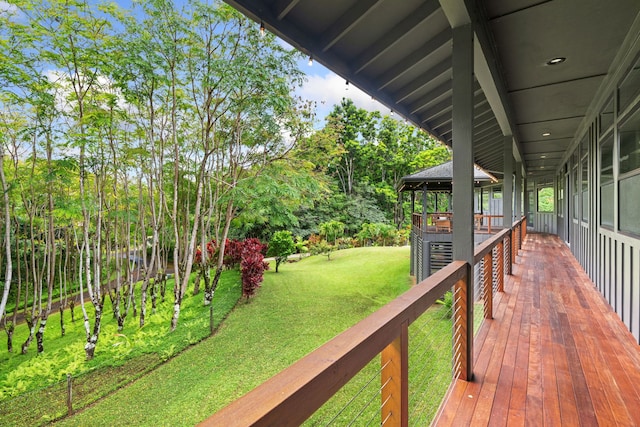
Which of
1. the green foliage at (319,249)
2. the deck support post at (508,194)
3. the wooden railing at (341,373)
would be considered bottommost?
the green foliage at (319,249)

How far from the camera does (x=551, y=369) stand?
225 centimetres

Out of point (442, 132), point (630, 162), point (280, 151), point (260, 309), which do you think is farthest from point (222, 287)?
point (630, 162)

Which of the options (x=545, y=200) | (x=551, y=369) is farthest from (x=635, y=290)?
(x=545, y=200)

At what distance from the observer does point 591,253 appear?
184 inches

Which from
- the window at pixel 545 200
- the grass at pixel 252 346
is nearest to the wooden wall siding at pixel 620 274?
the grass at pixel 252 346

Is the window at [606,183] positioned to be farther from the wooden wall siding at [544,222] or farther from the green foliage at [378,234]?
the green foliage at [378,234]

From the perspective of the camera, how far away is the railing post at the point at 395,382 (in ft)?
3.85

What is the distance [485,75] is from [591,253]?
3634 millimetres

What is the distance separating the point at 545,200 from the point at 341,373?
61.1 feet

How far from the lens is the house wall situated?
8.73 feet

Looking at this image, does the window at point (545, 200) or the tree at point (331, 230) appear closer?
the window at point (545, 200)

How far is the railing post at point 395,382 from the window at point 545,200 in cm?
1760

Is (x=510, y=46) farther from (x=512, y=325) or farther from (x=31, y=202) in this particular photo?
(x=31, y=202)

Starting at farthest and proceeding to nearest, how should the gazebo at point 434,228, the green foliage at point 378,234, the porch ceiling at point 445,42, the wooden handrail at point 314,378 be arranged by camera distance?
the green foliage at point 378,234, the gazebo at point 434,228, the porch ceiling at point 445,42, the wooden handrail at point 314,378
